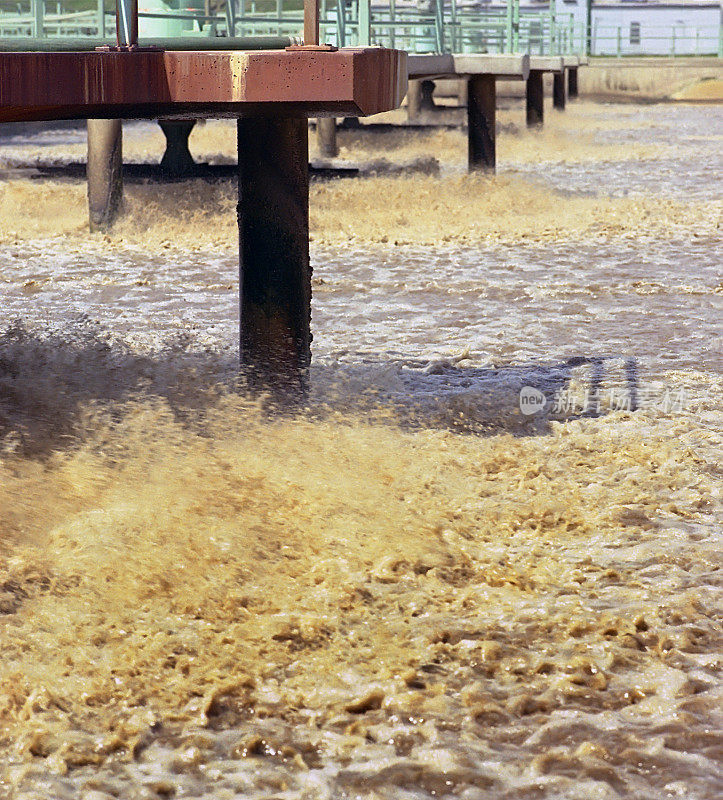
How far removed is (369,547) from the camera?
4.90 m

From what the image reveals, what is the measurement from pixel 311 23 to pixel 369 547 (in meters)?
2.24

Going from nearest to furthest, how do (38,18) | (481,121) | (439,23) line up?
(38,18) → (439,23) → (481,121)

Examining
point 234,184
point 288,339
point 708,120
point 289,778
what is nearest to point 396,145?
point 234,184

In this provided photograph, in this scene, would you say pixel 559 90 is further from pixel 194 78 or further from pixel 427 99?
pixel 194 78

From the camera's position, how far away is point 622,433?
638 centimetres

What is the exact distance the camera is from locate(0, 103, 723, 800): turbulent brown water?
353 centimetres

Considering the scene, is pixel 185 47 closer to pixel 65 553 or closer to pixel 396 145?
pixel 65 553

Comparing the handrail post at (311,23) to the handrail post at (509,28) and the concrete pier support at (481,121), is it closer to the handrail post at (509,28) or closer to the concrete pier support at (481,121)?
the handrail post at (509,28)

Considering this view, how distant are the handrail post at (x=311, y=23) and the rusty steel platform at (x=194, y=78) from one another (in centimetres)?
16

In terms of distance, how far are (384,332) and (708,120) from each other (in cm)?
2723

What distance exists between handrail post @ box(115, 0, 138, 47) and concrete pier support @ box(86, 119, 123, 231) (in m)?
7.96

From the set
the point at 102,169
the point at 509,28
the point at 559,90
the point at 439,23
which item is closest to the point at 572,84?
the point at 559,90

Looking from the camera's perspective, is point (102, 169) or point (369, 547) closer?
point (369, 547)

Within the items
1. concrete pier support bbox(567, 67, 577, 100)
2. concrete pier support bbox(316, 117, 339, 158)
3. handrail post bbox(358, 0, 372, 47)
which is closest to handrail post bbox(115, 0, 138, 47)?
handrail post bbox(358, 0, 372, 47)
